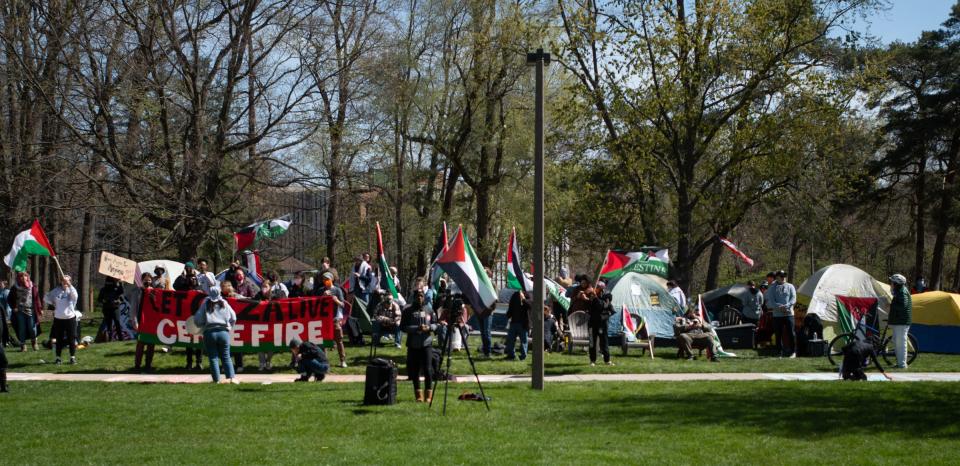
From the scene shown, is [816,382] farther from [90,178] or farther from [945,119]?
[945,119]

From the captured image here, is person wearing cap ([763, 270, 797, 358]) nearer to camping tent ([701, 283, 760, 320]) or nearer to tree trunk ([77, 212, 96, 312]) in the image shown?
camping tent ([701, 283, 760, 320])

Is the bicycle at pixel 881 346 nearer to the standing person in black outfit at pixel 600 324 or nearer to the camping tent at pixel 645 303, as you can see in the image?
the camping tent at pixel 645 303

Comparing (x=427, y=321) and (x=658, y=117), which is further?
(x=658, y=117)

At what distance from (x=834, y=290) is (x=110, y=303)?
640 inches

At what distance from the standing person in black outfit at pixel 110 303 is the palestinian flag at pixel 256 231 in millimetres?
3074

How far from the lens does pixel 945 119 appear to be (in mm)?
37250

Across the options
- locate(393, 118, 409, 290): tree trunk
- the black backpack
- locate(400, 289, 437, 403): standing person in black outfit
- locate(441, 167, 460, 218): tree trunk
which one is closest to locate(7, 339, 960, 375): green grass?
the black backpack

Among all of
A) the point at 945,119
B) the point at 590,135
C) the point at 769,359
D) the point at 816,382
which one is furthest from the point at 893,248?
the point at 816,382

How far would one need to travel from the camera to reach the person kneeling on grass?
19953 mm

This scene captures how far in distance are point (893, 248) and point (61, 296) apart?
121ft

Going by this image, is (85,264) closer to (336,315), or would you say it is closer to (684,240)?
(684,240)

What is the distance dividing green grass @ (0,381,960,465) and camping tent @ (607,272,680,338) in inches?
277

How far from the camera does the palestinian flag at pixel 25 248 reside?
66.9 ft

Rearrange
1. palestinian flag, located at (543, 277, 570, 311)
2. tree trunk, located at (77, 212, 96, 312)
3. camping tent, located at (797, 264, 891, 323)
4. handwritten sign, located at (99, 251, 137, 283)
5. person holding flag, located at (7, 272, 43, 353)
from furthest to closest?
1. tree trunk, located at (77, 212, 96, 312)
2. palestinian flag, located at (543, 277, 570, 311)
3. camping tent, located at (797, 264, 891, 323)
4. handwritten sign, located at (99, 251, 137, 283)
5. person holding flag, located at (7, 272, 43, 353)
